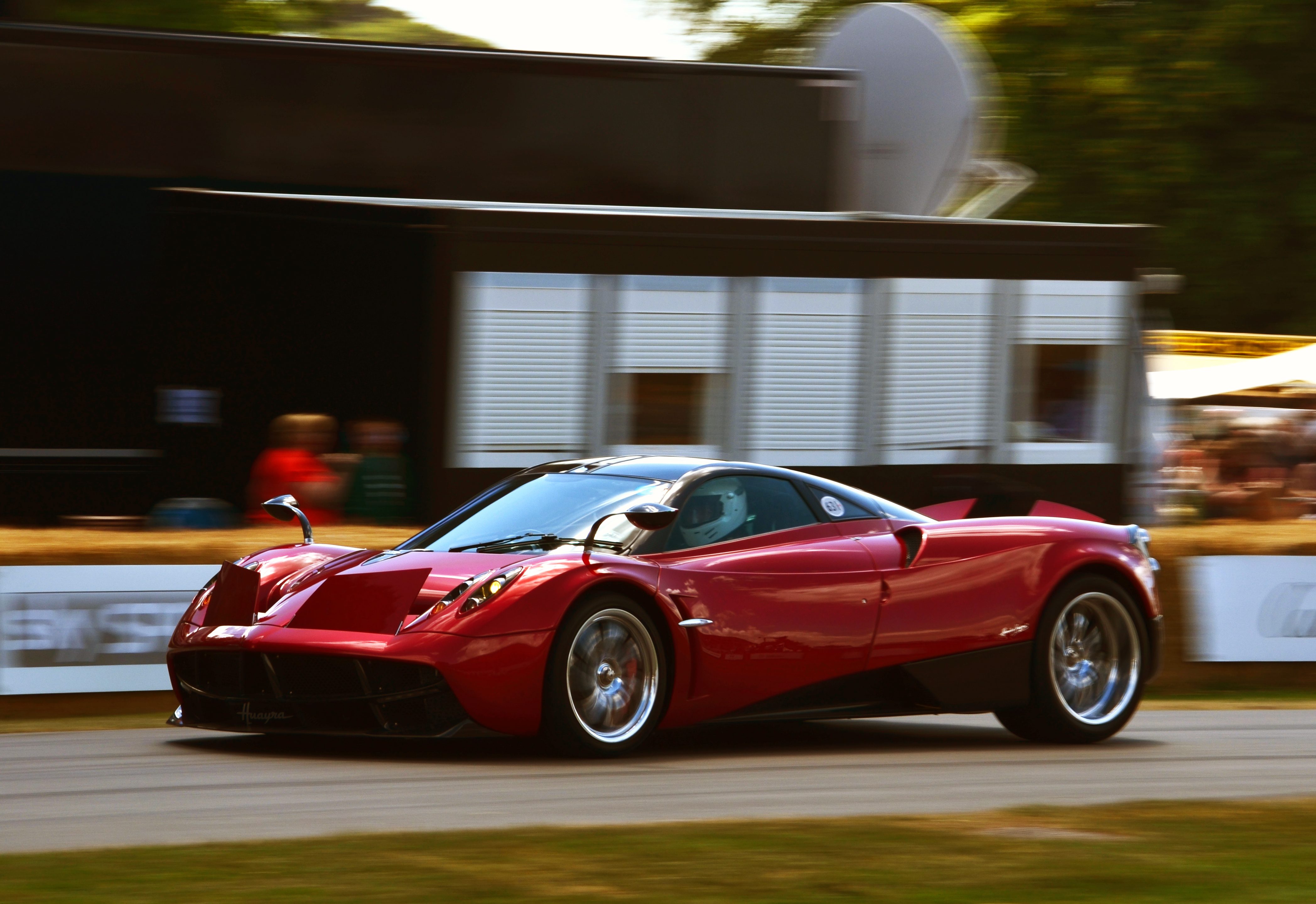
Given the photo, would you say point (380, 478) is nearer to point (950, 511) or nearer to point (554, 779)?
point (950, 511)

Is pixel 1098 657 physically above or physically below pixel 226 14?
below

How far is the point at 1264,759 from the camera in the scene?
868 centimetres

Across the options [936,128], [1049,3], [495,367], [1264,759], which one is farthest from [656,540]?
[1049,3]

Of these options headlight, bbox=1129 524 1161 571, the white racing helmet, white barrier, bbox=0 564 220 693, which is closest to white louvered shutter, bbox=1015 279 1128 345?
headlight, bbox=1129 524 1161 571

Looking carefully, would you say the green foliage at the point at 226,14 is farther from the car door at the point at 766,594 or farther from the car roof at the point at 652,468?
the car door at the point at 766,594

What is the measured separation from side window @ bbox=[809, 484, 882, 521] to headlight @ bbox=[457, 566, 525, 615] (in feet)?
5.48

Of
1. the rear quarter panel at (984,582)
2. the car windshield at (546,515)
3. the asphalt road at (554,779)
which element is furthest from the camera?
the rear quarter panel at (984,582)

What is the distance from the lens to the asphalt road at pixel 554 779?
603cm

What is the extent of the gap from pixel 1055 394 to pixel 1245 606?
9.71ft

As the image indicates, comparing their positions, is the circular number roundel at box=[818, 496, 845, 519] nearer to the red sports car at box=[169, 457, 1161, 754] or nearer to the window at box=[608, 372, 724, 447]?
the red sports car at box=[169, 457, 1161, 754]

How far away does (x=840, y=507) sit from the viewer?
8.60m

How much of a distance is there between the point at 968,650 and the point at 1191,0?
81.9ft

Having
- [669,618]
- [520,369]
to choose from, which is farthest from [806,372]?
[669,618]

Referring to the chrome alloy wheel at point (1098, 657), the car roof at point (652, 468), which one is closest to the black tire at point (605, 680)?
the car roof at point (652, 468)
